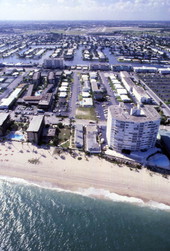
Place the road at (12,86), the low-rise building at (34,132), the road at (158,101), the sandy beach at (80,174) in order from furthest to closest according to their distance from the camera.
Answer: the road at (12,86)
the road at (158,101)
the low-rise building at (34,132)
the sandy beach at (80,174)

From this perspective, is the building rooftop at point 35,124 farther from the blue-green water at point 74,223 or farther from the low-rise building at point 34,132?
the blue-green water at point 74,223

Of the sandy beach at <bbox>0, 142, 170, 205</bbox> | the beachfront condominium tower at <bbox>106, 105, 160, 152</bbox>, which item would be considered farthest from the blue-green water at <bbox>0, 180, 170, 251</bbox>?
the beachfront condominium tower at <bbox>106, 105, 160, 152</bbox>

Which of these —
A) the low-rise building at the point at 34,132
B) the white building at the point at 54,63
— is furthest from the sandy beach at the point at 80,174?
the white building at the point at 54,63

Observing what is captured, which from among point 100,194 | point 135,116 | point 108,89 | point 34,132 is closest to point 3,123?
point 34,132

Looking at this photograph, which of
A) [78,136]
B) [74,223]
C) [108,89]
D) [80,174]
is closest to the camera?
[74,223]

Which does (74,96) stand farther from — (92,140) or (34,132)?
(34,132)

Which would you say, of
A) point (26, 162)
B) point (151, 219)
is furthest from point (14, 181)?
point (151, 219)

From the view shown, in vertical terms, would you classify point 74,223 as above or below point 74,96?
below
